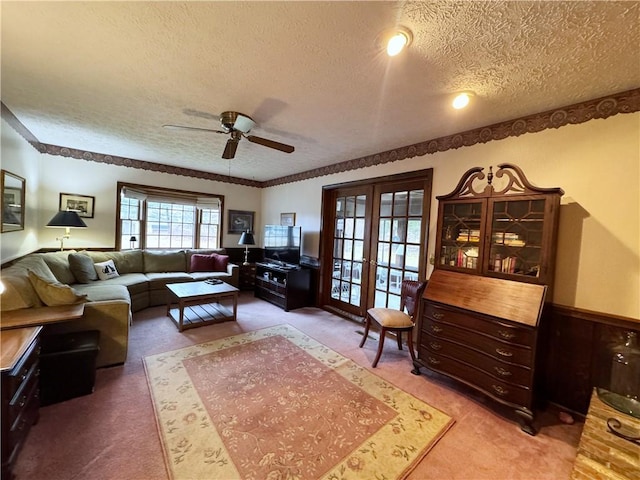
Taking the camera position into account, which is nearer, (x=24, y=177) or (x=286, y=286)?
(x=24, y=177)

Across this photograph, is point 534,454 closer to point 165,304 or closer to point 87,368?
point 87,368

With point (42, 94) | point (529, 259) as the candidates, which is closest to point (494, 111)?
point (529, 259)

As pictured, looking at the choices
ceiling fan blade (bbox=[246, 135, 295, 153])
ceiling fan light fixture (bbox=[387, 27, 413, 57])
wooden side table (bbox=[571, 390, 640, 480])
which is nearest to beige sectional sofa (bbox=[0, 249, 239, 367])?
ceiling fan blade (bbox=[246, 135, 295, 153])

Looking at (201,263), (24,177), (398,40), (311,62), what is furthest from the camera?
(201,263)

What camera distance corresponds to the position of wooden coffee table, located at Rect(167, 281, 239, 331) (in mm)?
3462

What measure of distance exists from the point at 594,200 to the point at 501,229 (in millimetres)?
673

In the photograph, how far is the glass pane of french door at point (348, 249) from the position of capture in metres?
4.17

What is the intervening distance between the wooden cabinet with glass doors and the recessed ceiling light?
22.6 inches

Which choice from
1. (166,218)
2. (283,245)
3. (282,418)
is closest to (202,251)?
(166,218)

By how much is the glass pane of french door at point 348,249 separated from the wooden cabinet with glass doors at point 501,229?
160 cm

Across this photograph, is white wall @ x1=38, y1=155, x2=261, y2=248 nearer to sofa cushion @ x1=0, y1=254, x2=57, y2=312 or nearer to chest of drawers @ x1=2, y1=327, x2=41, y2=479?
sofa cushion @ x1=0, y1=254, x2=57, y2=312

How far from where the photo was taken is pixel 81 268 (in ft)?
12.3

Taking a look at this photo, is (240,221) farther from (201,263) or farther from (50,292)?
(50,292)

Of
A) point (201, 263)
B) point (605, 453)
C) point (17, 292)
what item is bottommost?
point (605, 453)
